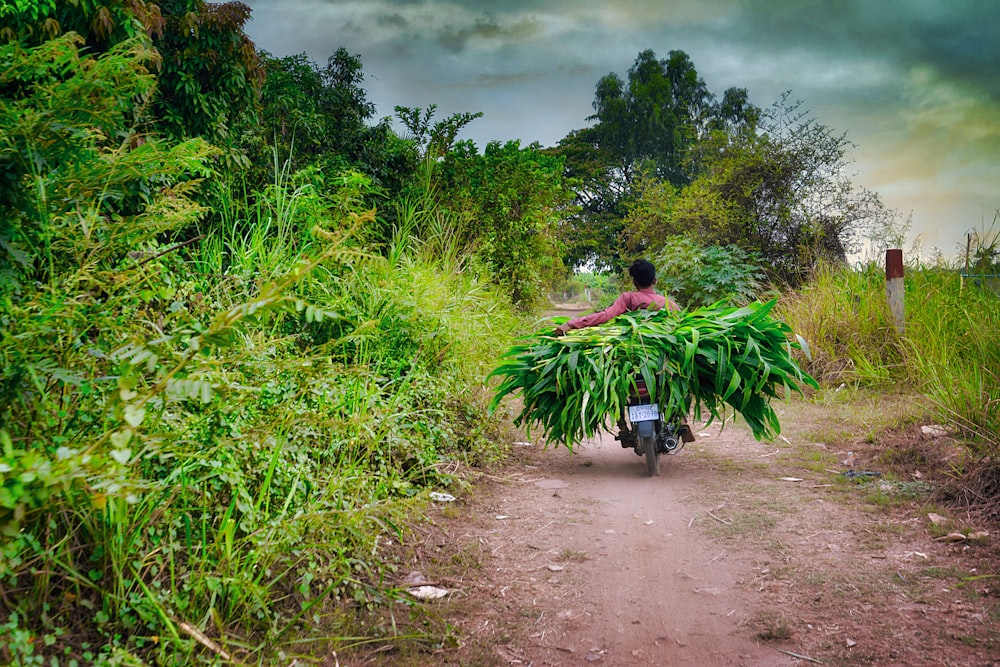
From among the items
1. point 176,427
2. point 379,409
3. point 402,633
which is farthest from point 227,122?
point 402,633

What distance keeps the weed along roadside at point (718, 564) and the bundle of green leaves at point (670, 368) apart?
1.93 feet

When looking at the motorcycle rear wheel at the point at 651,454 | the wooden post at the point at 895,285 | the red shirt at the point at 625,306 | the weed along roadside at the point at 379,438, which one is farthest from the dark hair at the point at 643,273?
the wooden post at the point at 895,285

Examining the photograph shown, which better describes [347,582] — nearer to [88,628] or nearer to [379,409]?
[88,628]

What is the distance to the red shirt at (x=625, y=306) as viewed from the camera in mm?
6105

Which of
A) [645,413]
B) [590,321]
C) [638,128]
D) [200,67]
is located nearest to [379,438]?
[645,413]

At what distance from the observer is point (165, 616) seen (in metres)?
2.45

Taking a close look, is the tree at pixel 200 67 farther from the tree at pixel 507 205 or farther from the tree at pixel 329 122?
the tree at pixel 507 205

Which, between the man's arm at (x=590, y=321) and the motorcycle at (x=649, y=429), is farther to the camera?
the man's arm at (x=590, y=321)

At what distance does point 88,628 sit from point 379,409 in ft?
7.75

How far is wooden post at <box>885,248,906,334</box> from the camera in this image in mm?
8498

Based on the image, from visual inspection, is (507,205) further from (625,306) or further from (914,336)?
(914,336)

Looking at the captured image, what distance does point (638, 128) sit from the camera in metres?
36.8

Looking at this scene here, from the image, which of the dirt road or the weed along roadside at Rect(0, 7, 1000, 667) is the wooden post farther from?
the dirt road

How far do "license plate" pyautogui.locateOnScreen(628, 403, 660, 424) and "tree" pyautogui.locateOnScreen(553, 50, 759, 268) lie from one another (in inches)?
1125
